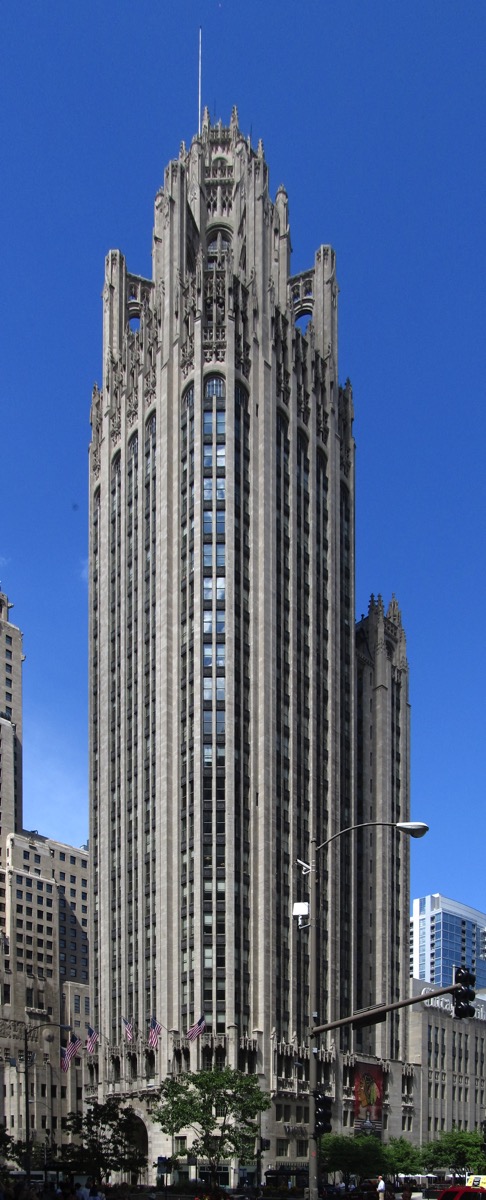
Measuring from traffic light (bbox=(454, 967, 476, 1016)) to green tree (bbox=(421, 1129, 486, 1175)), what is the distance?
361 ft

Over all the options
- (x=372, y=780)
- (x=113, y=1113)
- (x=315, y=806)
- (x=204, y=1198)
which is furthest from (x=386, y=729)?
(x=204, y=1198)

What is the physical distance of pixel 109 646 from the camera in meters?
140

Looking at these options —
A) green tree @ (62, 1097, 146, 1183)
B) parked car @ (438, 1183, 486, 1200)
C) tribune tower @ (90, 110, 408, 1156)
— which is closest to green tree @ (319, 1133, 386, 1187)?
tribune tower @ (90, 110, 408, 1156)

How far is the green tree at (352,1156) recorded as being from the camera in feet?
373

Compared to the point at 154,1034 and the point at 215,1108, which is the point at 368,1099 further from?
the point at 215,1108

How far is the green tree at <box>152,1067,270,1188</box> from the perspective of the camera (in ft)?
316

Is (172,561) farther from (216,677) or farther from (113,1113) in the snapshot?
(113,1113)

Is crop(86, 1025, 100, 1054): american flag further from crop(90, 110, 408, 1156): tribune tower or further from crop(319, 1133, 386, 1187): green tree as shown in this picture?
crop(319, 1133, 386, 1187): green tree

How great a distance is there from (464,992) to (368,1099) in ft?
342

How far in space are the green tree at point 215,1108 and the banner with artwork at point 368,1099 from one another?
31.9m

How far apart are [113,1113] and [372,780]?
57.9 meters

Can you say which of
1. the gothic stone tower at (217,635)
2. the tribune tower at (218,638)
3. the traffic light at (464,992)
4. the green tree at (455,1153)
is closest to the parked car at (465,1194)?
the traffic light at (464,992)

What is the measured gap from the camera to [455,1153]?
142125mm

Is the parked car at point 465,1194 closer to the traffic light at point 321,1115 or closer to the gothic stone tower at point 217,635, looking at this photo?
the traffic light at point 321,1115
